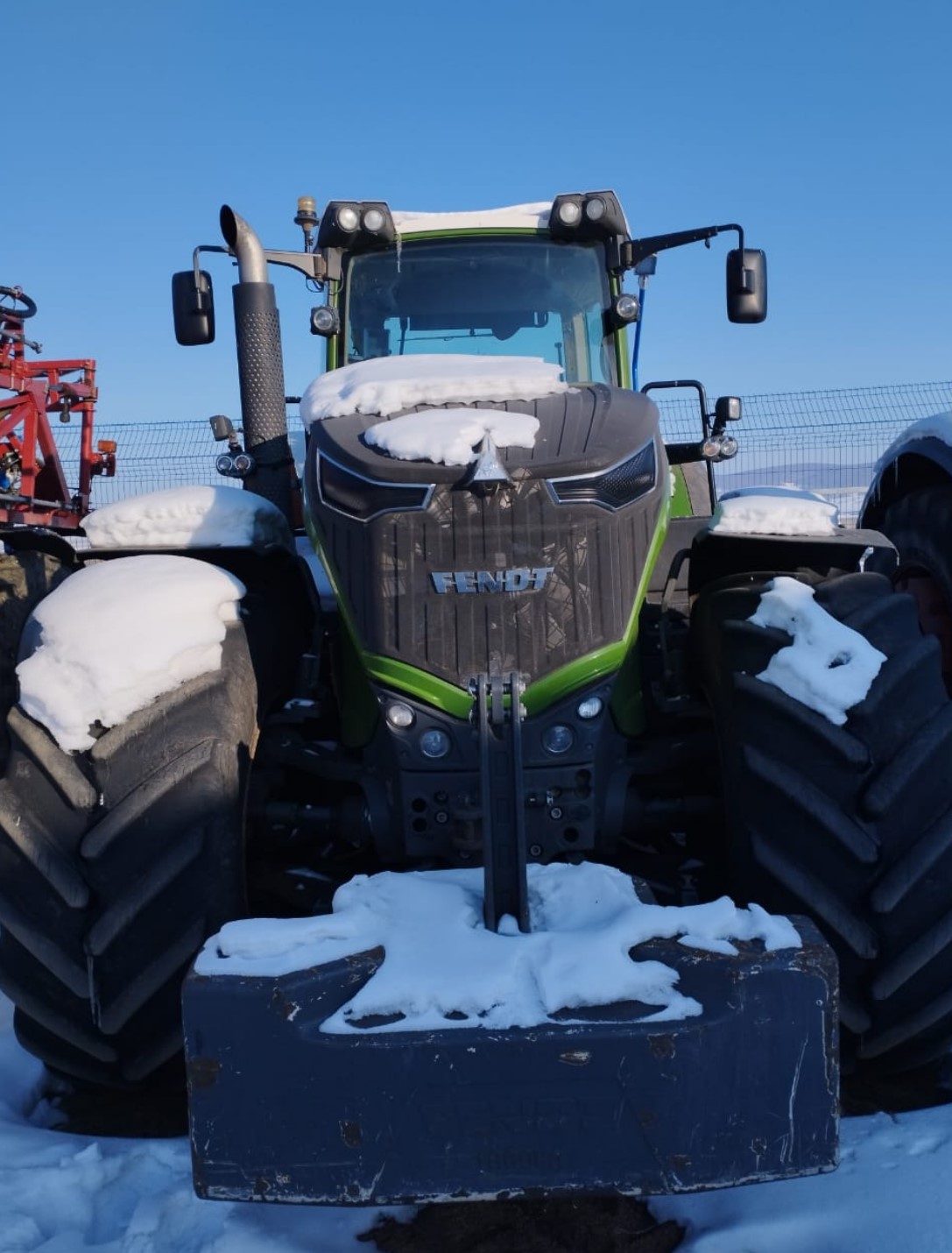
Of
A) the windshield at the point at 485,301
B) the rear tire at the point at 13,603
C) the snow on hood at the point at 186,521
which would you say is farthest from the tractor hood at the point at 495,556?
the rear tire at the point at 13,603

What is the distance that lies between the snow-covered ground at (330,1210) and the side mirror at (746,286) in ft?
A: 9.50

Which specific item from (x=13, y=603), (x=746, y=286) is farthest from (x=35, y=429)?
(x=746, y=286)

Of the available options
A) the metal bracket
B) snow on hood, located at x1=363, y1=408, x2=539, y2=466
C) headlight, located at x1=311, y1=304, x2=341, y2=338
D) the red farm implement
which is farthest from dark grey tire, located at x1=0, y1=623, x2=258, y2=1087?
the red farm implement

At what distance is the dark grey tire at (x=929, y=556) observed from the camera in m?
4.17

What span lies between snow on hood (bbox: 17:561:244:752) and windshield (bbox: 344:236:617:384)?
5.40 ft

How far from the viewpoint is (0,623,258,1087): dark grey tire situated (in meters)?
2.20

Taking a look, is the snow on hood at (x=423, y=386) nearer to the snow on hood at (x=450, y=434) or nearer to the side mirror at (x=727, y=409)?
the snow on hood at (x=450, y=434)

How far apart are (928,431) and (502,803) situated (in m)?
3.13

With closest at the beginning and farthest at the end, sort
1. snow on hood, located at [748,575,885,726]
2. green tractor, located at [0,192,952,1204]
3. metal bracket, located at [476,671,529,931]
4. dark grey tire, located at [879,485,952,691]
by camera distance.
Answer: green tractor, located at [0,192,952,1204] < metal bracket, located at [476,671,529,931] < snow on hood, located at [748,575,885,726] < dark grey tire, located at [879,485,952,691]

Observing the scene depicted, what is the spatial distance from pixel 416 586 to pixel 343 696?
1.98 ft

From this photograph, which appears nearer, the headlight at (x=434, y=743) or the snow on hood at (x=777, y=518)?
the headlight at (x=434, y=743)

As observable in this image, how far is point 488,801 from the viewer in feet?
6.52

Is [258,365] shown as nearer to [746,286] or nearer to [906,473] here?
[746,286]

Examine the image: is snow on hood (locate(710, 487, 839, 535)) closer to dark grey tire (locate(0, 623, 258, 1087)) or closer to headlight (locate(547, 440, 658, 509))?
headlight (locate(547, 440, 658, 509))
